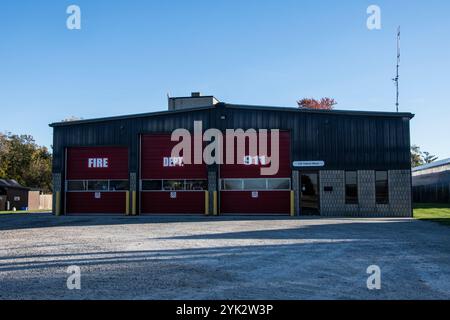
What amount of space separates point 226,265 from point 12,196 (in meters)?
40.3

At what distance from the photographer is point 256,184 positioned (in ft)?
86.5

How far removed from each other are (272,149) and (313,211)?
4.19 m

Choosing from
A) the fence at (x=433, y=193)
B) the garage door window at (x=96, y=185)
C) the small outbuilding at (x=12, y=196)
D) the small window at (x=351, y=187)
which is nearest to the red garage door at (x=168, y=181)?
the garage door window at (x=96, y=185)

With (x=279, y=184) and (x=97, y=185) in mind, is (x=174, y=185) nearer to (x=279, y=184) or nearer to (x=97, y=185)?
(x=97, y=185)

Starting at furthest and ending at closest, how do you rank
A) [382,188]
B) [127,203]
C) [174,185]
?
[174,185], [127,203], [382,188]

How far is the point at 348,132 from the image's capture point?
1012 inches

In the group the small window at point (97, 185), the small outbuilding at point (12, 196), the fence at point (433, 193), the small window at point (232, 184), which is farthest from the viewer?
the fence at point (433, 193)

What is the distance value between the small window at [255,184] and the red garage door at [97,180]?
711 centimetres

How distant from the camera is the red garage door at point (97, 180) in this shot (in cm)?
2733

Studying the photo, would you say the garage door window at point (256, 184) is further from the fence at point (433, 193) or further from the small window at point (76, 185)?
the fence at point (433, 193)

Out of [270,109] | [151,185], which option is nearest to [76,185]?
[151,185]

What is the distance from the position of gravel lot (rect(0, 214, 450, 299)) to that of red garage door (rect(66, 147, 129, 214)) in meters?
12.6

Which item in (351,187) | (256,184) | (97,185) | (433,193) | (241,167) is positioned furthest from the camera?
(433,193)
